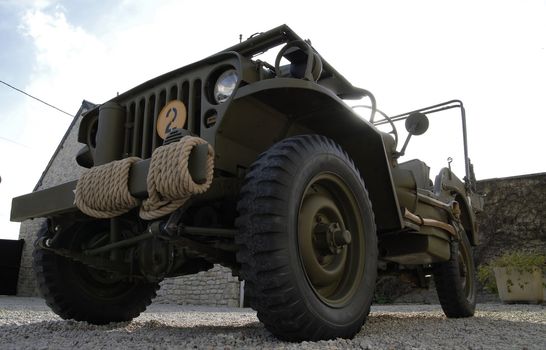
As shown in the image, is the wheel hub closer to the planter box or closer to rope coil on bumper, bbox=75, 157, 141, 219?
rope coil on bumper, bbox=75, 157, 141, 219

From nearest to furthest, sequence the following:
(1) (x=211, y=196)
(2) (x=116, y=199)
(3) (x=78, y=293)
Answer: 1. (2) (x=116, y=199)
2. (1) (x=211, y=196)
3. (3) (x=78, y=293)

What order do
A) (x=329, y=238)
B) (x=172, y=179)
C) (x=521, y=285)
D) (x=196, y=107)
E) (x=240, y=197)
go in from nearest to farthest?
(x=172, y=179), (x=240, y=197), (x=329, y=238), (x=196, y=107), (x=521, y=285)

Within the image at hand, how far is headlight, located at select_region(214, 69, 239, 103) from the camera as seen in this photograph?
2.17 meters

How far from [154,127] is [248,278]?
106 cm

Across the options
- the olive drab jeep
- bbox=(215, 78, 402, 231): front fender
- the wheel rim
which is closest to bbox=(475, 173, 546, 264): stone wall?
the olive drab jeep

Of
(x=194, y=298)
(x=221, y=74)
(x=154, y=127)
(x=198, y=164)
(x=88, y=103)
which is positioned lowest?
(x=194, y=298)

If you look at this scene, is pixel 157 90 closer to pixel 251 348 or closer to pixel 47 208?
pixel 47 208

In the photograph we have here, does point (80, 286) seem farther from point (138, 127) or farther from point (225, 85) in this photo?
point (225, 85)

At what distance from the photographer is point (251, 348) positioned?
1.73 m

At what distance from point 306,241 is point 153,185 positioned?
0.71 metres

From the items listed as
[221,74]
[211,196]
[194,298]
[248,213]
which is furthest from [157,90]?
[194,298]

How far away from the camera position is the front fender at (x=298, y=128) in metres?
2.11

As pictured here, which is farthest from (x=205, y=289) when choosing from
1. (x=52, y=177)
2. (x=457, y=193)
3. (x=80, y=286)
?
(x=52, y=177)

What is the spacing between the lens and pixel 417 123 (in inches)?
143
